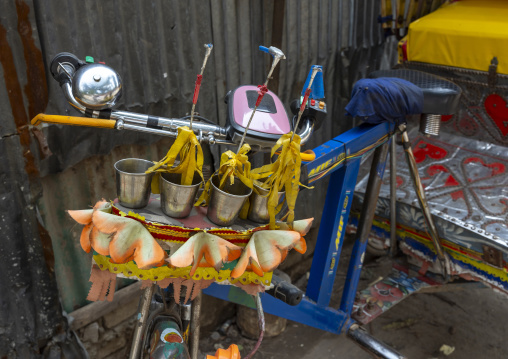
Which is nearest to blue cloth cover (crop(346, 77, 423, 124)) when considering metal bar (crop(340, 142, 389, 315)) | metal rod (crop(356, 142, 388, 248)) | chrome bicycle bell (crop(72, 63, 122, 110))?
metal rod (crop(356, 142, 388, 248))

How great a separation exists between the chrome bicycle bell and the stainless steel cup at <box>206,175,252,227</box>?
0.37m

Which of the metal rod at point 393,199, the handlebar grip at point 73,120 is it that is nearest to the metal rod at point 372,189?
the metal rod at point 393,199

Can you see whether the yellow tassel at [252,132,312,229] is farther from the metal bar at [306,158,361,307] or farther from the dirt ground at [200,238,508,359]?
the dirt ground at [200,238,508,359]

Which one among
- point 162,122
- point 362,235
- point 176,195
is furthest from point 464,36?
point 176,195

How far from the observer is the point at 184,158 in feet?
4.43

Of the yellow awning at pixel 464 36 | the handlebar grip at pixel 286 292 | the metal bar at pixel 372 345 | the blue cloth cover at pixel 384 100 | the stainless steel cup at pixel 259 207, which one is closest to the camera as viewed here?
the stainless steel cup at pixel 259 207

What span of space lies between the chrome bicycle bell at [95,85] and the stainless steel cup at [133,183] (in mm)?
179

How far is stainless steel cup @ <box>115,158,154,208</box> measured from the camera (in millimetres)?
1336

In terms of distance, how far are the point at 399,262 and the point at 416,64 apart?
4.12ft

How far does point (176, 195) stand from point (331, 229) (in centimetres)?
119

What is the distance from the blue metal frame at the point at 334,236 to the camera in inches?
86.5

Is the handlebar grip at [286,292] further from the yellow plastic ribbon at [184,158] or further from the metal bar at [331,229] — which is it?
the yellow plastic ribbon at [184,158]

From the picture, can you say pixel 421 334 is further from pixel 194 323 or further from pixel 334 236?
pixel 194 323

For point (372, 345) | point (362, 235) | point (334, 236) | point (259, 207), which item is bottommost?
point (372, 345)
